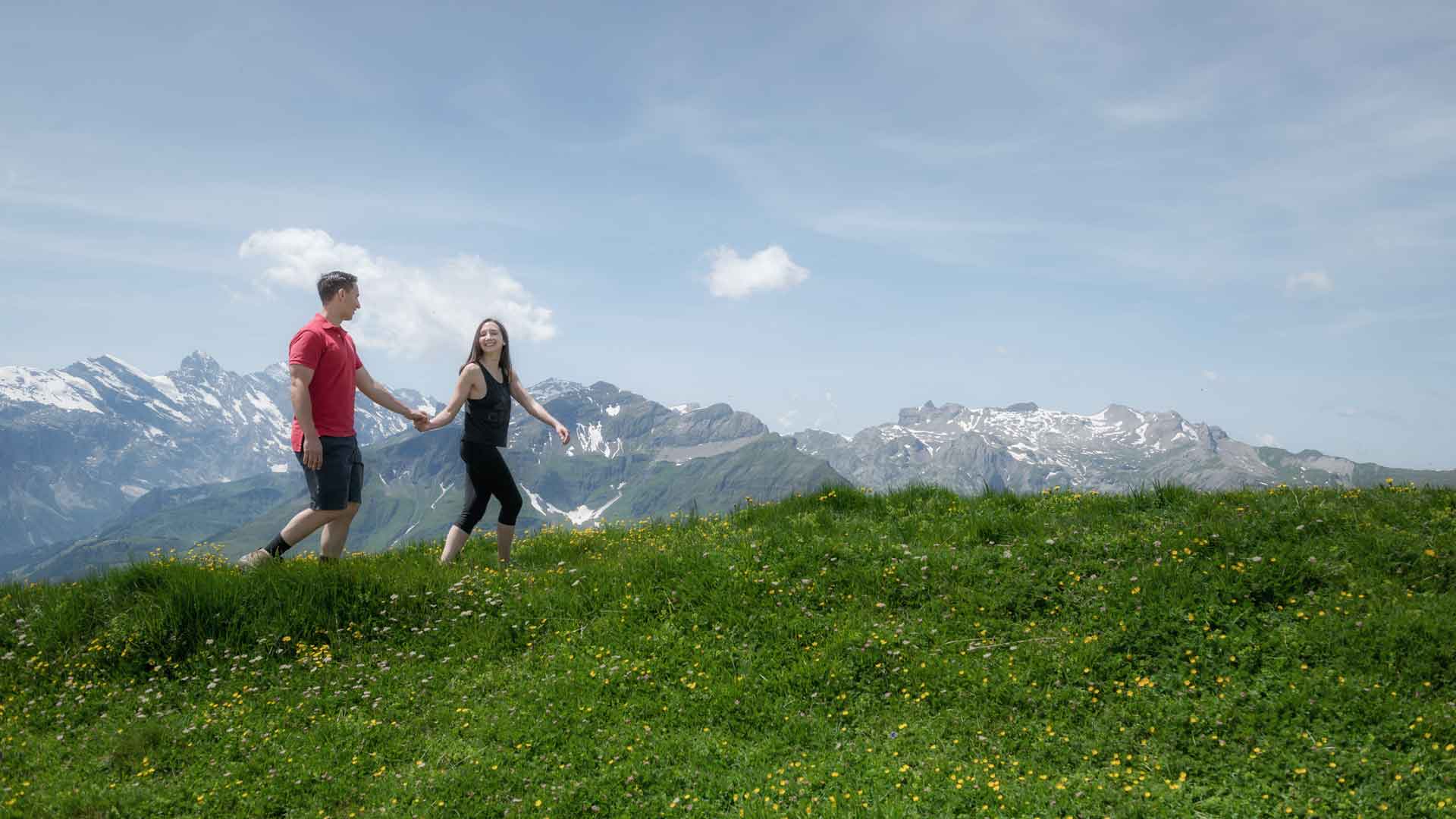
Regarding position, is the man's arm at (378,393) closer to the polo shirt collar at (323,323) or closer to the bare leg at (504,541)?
the polo shirt collar at (323,323)

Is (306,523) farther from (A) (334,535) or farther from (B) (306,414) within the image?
(B) (306,414)

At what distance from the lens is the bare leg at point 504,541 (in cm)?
1088

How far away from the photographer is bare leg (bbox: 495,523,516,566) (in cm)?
1088

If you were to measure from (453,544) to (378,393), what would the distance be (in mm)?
2404

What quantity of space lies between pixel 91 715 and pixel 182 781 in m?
2.14

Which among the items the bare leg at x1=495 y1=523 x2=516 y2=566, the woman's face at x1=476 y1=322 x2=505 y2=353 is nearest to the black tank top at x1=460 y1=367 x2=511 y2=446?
the woman's face at x1=476 y1=322 x2=505 y2=353

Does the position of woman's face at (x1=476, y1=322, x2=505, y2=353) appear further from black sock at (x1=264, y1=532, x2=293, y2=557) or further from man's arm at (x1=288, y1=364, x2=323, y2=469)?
black sock at (x1=264, y1=532, x2=293, y2=557)

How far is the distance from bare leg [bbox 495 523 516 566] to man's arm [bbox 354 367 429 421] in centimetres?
180

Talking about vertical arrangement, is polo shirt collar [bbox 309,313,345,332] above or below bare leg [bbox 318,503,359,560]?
above

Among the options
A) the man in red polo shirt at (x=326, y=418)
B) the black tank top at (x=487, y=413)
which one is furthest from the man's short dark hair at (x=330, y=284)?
the black tank top at (x=487, y=413)

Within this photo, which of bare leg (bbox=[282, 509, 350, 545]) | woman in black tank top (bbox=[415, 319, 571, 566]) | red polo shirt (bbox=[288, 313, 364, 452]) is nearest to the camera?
red polo shirt (bbox=[288, 313, 364, 452])

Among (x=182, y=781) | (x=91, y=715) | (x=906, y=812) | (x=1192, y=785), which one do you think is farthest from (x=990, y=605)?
(x=91, y=715)

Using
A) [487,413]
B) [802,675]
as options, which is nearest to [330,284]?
[487,413]

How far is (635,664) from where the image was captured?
26.1 ft
